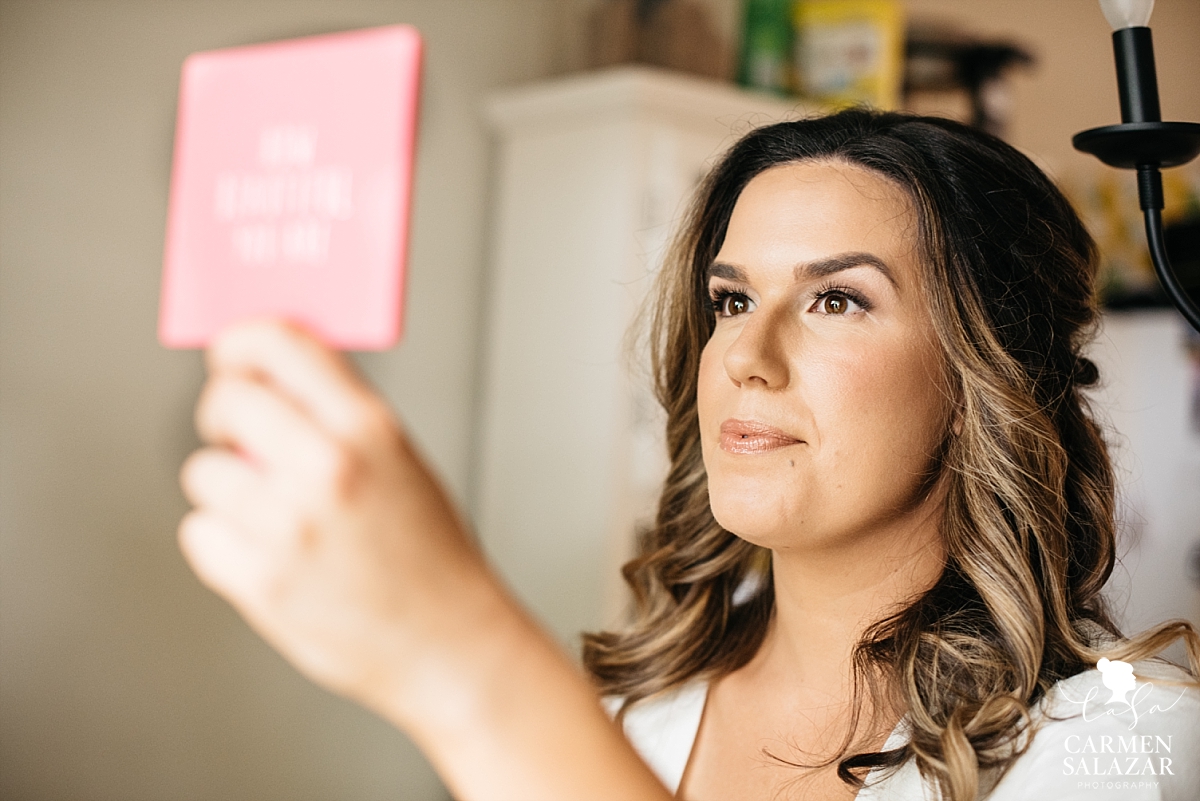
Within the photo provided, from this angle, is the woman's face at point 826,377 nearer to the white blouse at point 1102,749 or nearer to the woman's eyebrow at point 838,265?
the woman's eyebrow at point 838,265

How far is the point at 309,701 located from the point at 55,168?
762 mm

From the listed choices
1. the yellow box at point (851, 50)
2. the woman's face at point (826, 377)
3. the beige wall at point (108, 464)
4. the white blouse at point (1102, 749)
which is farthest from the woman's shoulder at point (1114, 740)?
the yellow box at point (851, 50)

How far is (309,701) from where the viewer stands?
1.33 m

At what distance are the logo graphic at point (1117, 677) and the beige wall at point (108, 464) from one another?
36.6 inches

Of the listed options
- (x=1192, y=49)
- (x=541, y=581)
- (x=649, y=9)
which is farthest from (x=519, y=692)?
(x=1192, y=49)

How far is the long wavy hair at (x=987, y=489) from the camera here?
2.20ft

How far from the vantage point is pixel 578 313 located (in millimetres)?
1634

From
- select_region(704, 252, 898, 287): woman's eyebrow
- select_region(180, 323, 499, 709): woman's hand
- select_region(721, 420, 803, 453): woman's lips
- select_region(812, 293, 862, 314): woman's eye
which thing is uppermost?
select_region(704, 252, 898, 287): woman's eyebrow

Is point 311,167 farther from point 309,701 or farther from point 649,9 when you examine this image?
point 649,9

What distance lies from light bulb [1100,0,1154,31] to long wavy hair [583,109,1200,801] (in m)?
0.22

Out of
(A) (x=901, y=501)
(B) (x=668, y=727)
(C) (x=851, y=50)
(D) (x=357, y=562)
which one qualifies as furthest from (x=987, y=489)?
(C) (x=851, y=50)

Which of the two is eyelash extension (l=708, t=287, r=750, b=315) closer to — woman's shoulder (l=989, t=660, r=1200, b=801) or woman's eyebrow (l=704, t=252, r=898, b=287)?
woman's eyebrow (l=704, t=252, r=898, b=287)

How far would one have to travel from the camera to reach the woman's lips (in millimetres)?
715

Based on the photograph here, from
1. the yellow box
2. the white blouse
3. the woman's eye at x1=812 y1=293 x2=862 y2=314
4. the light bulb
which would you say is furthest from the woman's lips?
the yellow box
